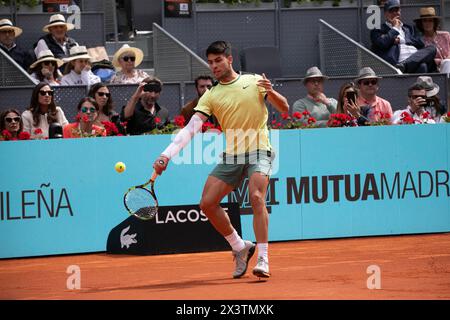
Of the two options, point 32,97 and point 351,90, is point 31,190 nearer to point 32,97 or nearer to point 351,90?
point 32,97

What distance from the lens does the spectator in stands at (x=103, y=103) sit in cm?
1417

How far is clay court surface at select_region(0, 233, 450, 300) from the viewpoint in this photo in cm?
930

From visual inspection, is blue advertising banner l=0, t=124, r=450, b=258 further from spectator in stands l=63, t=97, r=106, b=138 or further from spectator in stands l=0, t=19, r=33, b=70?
spectator in stands l=0, t=19, r=33, b=70

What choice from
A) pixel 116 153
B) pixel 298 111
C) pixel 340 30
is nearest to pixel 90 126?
pixel 116 153

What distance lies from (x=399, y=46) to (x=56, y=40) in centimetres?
580

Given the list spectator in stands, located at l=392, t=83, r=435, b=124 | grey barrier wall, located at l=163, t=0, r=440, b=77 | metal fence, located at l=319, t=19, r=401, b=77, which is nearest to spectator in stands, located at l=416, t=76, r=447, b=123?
spectator in stands, located at l=392, t=83, r=435, b=124

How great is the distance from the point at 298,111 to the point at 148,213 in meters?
5.37

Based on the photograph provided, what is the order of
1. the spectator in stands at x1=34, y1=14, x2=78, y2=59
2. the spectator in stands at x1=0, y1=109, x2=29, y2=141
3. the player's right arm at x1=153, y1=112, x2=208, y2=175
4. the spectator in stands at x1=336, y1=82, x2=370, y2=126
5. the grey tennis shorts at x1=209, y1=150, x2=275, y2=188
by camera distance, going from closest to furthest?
the player's right arm at x1=153, y1=112, x2=208, y2=175 < the grey tennis shorts at x1=209, y1=150, x2=275, y2=188 < the spectator in stands at x1=0, y1=109, x2=29, y2=141 < the spectator in stands at x1=336, y1=82, x2=370, y2=126 < the spectator in stands at x1=34, y1=14, x2=78, y2=59

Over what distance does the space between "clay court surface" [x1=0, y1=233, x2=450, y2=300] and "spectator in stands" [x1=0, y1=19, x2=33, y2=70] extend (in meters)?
4.13

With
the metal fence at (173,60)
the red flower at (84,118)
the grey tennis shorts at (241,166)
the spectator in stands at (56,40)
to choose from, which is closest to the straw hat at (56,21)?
the spectator in stands at (56,40)

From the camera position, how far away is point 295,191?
547 inches

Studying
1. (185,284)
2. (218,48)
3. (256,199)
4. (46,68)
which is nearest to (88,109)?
(46,68)

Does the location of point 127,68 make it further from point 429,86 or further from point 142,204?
point 142,204

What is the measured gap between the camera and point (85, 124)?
13.7 m
